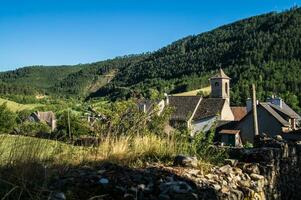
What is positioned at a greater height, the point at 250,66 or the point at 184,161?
Answer: the point at 250,66

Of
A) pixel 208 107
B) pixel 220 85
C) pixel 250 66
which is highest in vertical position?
pixel 250 66

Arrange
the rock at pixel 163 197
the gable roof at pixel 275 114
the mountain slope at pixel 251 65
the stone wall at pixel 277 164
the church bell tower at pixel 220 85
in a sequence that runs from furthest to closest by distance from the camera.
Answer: the mountain slope at pixel 251 65 < the church bell tower at pixel 220 85 < the gable roof at pixel 275 114 < the stone wall at pixel 277 164 < the rock at pixel 163 197

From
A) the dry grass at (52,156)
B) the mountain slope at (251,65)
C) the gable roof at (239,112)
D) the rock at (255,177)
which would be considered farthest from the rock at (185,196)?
the mountain slope at (251,65)

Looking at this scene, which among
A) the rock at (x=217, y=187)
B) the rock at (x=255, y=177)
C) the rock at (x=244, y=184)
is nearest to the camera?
the rock at (x=217, y=187)

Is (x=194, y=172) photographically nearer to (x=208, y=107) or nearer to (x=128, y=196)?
(x=128, y=196)

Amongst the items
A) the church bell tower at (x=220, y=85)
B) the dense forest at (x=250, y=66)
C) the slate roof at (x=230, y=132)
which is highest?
the dense forest at (x=250, y=66)

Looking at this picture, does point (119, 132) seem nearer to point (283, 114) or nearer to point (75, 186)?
point (75, 186)

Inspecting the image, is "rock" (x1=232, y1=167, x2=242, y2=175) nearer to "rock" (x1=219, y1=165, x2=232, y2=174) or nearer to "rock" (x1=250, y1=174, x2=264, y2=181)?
"rock" (x1=219, y1=165, x2=232, y2=174)

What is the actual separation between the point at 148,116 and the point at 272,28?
191 m

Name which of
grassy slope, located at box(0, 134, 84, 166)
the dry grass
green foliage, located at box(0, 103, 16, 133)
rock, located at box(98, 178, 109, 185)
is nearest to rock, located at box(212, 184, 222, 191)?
the dry grass

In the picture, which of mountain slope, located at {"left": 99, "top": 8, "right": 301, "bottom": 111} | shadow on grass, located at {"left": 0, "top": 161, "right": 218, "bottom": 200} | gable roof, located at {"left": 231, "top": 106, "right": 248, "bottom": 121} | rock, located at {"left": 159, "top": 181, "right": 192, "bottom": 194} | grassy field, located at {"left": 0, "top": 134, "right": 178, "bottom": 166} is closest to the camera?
shadow on grass, located at {"left": 0, "top": 161, "right": 218, "bottom": 200}

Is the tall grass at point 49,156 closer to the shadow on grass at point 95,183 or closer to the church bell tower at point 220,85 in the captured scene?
the shadow on grass at point 95,183

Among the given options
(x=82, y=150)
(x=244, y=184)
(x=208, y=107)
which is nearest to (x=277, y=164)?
(x=244, y=184)

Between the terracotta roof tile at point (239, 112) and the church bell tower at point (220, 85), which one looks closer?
the terracotta roof tile at point (239, 112)
